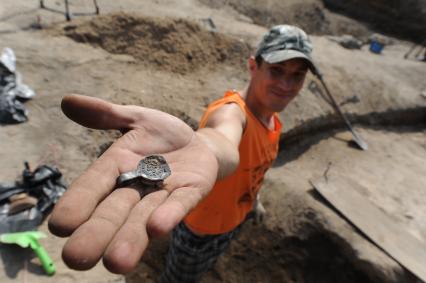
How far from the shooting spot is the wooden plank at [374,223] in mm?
3877

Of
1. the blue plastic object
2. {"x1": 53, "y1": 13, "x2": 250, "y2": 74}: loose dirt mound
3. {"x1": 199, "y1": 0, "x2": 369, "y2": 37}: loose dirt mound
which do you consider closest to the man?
{"x1": 53, "y1": 13, "x2": 250, "y2": 74}: loose dirt mound

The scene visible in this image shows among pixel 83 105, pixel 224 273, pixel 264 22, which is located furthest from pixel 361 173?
pixel 264 22

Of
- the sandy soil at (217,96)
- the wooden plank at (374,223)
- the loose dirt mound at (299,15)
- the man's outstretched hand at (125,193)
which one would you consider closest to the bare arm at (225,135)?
the man's outstretched hand at (125,193)

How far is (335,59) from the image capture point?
7328 mm

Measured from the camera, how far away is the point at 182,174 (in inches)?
60.6

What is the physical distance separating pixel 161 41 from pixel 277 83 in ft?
14.3

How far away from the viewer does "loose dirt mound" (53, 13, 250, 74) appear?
6172mm

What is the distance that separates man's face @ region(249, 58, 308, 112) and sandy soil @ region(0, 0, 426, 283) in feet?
6.92

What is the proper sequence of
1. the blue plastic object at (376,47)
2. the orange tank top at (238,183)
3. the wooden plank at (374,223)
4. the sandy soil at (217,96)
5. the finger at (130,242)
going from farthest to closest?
the blue plastic object at (376,47)
the sandy soil at (217,96)
the wooden plank at (374,223)
the orange tank top at (238,183)
the finger at (130,242)

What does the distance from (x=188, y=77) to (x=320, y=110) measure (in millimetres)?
2351

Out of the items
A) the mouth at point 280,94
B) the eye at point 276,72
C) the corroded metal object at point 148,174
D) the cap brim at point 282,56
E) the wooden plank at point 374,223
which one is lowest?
the wooden plank at point 374,223

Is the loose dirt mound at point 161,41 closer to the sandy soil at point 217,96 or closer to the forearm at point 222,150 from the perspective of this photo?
the sandy soil at point 217,96

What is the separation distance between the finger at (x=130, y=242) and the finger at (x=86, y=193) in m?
0.15

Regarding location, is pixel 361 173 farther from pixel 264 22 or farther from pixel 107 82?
pixel 264 22
